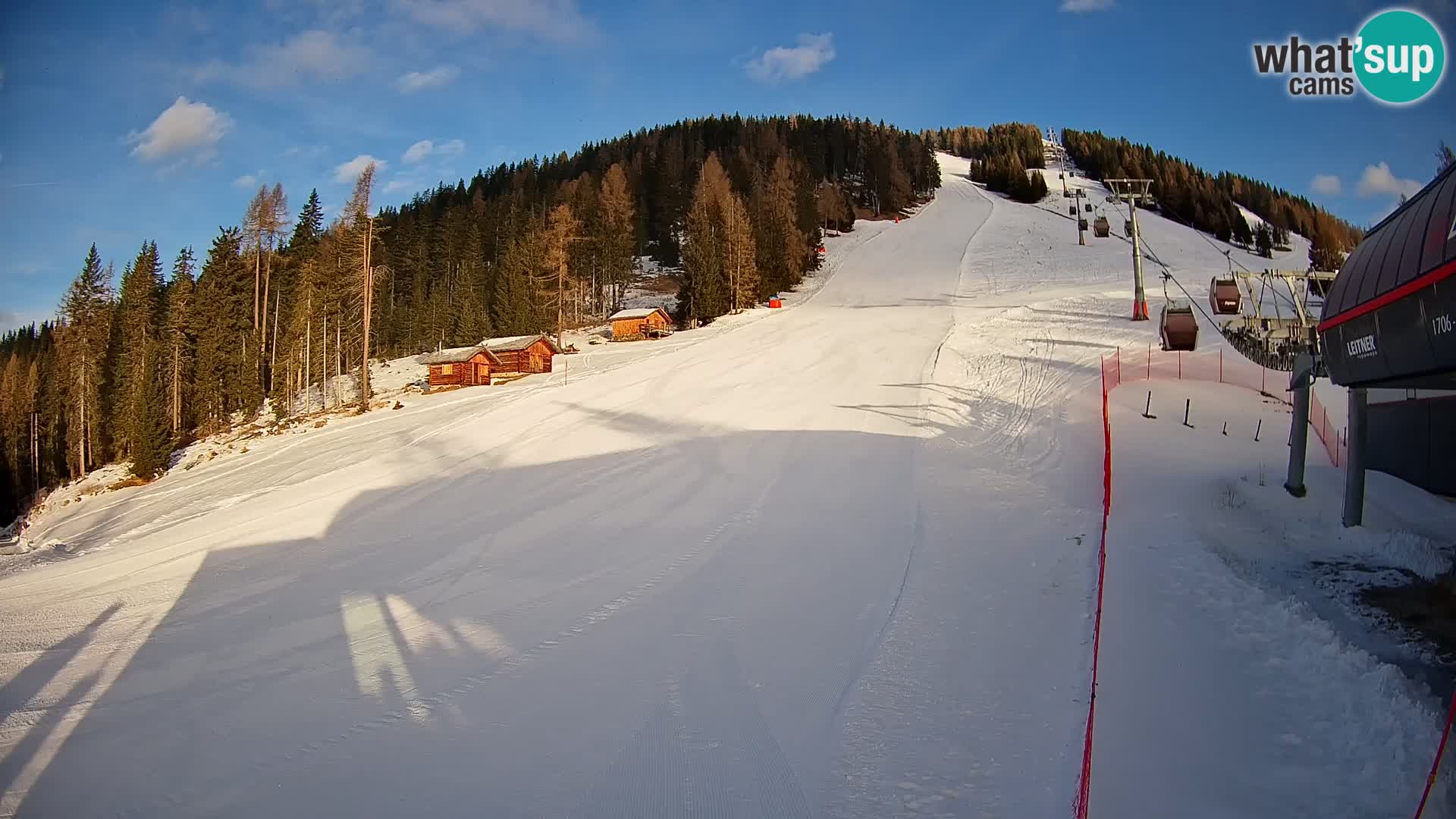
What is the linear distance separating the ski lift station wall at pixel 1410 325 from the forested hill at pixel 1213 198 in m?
44.0

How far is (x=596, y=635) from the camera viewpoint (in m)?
9.22

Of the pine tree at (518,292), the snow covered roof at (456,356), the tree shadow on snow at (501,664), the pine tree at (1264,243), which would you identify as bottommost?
the tree shadow on snow at (501,664)

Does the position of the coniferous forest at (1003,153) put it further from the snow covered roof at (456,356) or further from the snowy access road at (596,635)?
the snowy access road at (596,635)

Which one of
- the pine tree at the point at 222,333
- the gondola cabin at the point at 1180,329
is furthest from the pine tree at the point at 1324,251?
the pine tree at the point at 222,333

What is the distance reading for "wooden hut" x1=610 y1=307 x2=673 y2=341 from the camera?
177 ft

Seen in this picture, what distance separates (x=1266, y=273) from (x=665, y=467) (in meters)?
20.3

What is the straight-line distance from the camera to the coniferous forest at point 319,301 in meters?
48.0

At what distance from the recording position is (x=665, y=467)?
696 inches

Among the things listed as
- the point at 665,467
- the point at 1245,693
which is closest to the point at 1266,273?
the point at 665,467

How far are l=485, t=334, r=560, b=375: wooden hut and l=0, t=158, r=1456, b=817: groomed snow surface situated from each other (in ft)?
81.6

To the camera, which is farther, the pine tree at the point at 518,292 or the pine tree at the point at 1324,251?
the pine tree at the point at 518,292

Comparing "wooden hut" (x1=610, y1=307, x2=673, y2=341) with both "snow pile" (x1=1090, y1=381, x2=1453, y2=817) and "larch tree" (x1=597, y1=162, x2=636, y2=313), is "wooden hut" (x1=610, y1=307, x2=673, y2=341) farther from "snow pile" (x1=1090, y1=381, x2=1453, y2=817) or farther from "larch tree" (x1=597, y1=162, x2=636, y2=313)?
"snow pile" (x1=1090, y1=381, x2=1453, y2=817)

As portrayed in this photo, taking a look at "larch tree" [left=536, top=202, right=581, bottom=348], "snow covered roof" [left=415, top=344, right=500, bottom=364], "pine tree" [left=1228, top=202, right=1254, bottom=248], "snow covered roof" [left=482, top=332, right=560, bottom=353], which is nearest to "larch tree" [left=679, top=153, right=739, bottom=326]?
"larch tree" [left=536, top=202, right=581, bottom=348]

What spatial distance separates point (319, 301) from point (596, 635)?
156 ft
